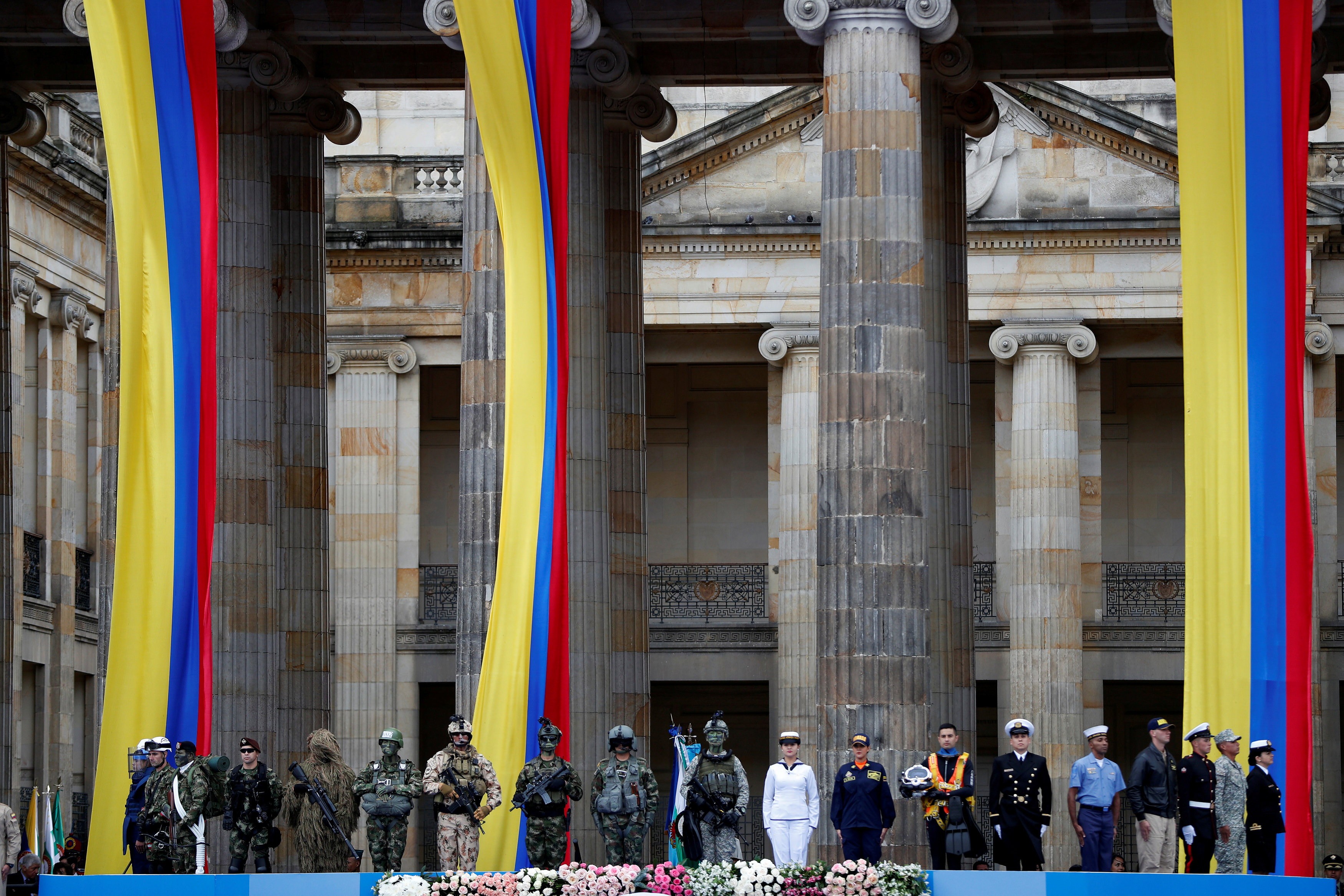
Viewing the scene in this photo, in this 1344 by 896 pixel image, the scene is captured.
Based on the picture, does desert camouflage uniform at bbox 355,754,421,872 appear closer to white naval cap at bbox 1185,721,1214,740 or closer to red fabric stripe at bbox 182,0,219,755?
red fabric stripe at bbox 182,0,219,755

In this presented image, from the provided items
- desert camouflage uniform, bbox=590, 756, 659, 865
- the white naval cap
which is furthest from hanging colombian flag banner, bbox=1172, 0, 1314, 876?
desert camouflage uniform, bbox=590, 756, 659, 865

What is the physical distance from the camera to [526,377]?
27391 millimetres

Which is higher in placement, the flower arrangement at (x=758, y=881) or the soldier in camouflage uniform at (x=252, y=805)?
the soldier in camouflage uniform at (x=252, y=805)

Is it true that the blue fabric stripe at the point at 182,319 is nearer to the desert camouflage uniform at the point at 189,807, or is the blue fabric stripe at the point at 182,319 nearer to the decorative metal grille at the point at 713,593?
the desert camouflage uniform at the point at 189,807

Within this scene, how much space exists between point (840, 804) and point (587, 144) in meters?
11.4

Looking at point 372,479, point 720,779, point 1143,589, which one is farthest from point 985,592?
point 720,779

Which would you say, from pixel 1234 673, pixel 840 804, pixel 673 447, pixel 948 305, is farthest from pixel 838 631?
pixel 673 447

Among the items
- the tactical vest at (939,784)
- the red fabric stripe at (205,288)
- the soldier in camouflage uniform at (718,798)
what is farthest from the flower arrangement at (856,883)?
the red fabric stripe at (205,288)

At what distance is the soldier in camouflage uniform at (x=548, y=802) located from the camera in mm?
25734

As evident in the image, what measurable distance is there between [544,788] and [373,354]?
22.6 meters

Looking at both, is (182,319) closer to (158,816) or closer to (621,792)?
(158,816)

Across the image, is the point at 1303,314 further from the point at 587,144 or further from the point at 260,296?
the point at 260,296

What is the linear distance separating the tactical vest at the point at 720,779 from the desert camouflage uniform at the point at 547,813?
1.41 m

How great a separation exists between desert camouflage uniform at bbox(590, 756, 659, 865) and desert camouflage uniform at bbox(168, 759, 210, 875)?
4.30m
